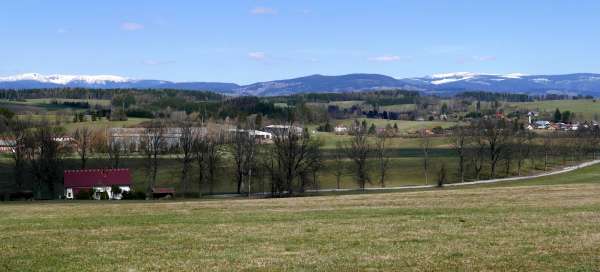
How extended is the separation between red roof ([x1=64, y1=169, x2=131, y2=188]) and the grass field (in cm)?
5800

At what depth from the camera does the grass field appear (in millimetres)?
16969

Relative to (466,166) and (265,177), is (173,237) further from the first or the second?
(466,166)

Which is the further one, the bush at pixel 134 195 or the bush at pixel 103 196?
the bush at pixel 134 195

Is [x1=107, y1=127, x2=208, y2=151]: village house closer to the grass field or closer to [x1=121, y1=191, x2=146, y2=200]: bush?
[x1=121, y1=191, x2=146, y2=200]: bush

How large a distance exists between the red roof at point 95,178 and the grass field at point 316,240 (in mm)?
58003

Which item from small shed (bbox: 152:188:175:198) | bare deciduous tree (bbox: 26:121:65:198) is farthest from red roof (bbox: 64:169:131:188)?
small shed (bbox: 152:188:175:198)

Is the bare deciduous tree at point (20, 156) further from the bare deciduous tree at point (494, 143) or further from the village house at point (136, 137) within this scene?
the bare deciduous tree at point (494, 143)

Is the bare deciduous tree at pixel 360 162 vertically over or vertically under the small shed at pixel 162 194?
over

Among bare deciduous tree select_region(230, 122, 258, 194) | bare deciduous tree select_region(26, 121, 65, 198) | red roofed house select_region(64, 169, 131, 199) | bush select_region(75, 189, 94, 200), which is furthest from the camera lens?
red roofed house select_region(64, 169, 131, 199)

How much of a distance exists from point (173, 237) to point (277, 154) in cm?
6194

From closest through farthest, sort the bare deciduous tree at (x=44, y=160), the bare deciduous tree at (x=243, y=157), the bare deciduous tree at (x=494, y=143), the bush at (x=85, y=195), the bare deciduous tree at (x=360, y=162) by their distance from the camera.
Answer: the bush at (x=85, y=195) < the bare deciduous tree at (x=243, y=157) < the bare deciduous tree at (x=44, y=160) < the bare deciduous tree at (x=360, y=162) < the bare deciduous tree at (x=494, y=143)

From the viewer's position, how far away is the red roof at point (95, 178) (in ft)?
286

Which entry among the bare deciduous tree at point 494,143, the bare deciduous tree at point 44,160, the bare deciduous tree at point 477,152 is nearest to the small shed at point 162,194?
the bare deciduous tree at point 44,160

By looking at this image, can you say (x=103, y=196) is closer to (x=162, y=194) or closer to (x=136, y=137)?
(x=162, y=194)
